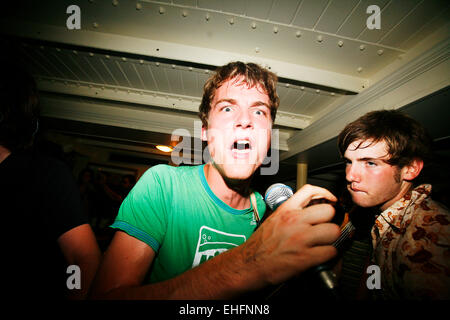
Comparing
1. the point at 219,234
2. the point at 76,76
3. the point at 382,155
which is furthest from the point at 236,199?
the point at 76,76

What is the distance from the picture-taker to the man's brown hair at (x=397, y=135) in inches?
86.0

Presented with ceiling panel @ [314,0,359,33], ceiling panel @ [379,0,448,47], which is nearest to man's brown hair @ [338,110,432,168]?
ceiling panel @ [379,0,448,47]

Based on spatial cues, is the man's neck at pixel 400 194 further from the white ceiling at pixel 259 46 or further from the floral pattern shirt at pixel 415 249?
the white ceiling at pixel 259 46

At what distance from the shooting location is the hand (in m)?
0.73

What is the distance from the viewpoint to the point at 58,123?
17.7ft

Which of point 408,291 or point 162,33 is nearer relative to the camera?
point 408,291

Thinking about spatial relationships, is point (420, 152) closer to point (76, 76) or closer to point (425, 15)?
point (425, 15)

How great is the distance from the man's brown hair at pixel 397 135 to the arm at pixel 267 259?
226cm

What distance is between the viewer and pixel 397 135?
2.21 metres

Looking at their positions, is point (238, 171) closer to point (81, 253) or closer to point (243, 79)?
point (243, 79)

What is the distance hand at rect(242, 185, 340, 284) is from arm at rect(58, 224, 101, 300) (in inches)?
55.7

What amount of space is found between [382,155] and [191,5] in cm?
320

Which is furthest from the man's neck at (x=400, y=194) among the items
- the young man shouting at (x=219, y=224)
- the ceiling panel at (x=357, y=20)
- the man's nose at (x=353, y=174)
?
the ceiling panel at (x=357, y=20)

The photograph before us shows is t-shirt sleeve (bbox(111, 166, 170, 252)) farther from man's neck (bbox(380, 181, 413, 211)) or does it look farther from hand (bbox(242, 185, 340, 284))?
man's neck (bbox(380, 181, 413, 211))
